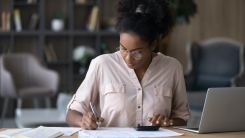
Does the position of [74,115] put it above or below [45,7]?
below

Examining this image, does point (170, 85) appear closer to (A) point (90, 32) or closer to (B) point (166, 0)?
(B) point (166, 0)

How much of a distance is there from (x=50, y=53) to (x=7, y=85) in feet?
3.25

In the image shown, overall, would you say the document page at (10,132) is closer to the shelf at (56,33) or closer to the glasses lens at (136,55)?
the glasses lens at (136,55)

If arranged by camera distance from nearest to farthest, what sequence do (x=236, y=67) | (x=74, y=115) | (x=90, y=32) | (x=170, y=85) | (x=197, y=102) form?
(x=74, y=115) → (x=170, y=85) → (x=197, y=102) → (x=236, y=67) → (x=90, y=32)

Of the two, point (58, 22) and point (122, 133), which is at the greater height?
point (58, 22)

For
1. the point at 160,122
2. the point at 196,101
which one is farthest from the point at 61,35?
the point at 160,122

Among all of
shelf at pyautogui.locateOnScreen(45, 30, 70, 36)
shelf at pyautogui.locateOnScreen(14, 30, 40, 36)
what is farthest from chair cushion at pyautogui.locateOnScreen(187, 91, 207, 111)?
shelf at pyautogui.locateOnScreen(14, 30, 40, 36)

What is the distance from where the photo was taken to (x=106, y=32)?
4820 mm

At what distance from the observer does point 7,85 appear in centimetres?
412

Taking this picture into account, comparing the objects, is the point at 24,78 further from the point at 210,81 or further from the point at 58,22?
the point at 210,81

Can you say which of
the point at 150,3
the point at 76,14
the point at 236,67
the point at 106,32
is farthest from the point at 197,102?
the point at 76,14

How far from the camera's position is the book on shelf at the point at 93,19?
482 centimetres

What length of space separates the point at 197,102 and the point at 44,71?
2.46 m

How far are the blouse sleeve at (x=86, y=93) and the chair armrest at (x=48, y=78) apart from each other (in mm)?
2963
